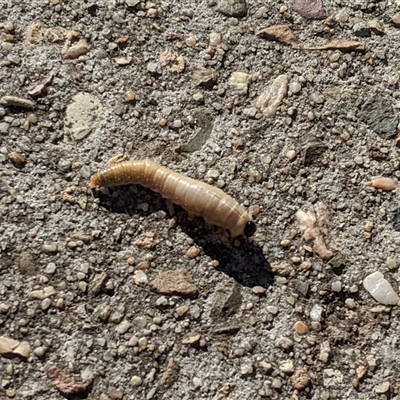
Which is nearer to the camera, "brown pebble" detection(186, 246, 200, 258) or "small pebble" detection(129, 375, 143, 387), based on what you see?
"small pebble" detection(129, 375, 143, 387)

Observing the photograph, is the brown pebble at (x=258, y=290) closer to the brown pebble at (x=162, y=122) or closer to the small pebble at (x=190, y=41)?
the brown pebble at (x=162, y=122)

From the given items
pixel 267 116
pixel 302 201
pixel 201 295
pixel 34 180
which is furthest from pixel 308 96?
pixel 34 180

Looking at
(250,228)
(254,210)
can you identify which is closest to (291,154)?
(254,210)

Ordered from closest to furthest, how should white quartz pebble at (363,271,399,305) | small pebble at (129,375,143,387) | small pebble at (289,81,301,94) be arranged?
small pebble at (129,375,143,387), white quartz pebble at (363,271,399,305), small pebble at (289,81,301,94)

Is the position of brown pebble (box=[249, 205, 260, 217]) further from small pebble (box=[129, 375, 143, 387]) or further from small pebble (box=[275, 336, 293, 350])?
small pebble (box=[129, 375, 143, 387])

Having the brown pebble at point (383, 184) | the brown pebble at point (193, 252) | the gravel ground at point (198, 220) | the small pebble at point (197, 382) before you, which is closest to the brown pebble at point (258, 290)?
the gravel ground at point (198, 220)

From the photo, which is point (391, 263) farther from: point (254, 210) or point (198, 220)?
point (198, 220)

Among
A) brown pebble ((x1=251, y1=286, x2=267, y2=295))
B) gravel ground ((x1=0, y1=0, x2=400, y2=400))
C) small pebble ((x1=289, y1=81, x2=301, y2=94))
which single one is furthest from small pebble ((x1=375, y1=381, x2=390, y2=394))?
small pebble ((x1=289, y1=81, x2=301, y2=94))

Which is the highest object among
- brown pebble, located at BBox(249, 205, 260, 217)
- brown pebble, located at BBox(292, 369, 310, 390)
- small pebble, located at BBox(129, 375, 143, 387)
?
brown pebble, located at BBox(249, 205, 260, 217)
